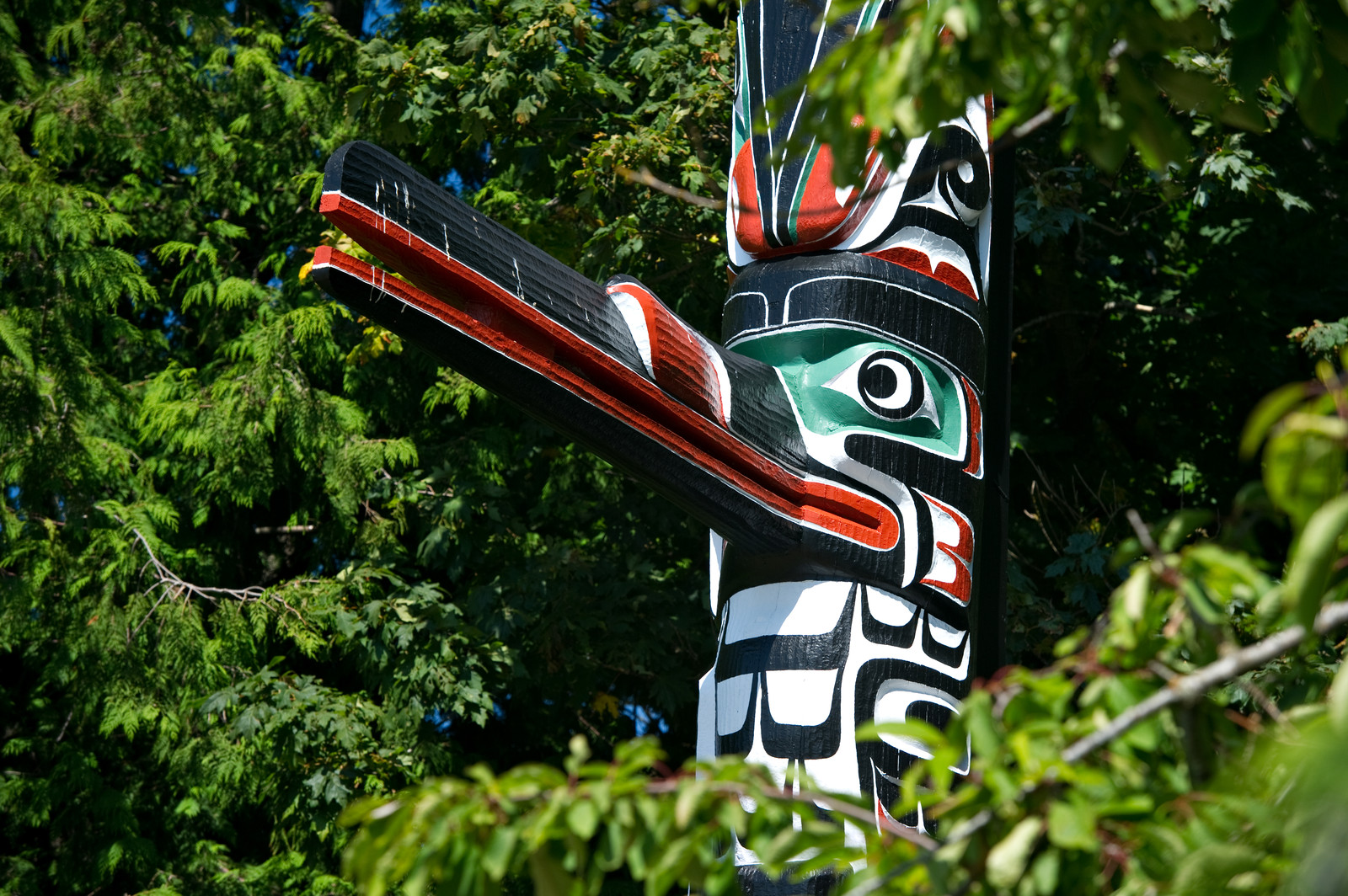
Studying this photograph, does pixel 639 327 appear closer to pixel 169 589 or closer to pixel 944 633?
pixel 944 633

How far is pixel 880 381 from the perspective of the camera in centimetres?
348

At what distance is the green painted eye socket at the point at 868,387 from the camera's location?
3.43 metres

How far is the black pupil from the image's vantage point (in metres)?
3.46

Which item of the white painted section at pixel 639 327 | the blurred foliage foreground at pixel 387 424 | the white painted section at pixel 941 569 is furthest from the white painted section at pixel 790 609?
the blurred foliage foreground at pixel 387 424

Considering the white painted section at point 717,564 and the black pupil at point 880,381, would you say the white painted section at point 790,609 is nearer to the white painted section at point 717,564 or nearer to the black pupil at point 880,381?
the white painted section at point 717,564

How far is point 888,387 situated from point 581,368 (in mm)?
881

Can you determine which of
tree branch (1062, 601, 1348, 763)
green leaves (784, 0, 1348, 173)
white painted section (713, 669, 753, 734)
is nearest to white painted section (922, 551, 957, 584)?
white painted section (713, 669, 753, 734)

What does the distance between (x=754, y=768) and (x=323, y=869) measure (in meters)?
6.00

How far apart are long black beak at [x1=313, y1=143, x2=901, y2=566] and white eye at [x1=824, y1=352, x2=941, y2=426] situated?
16cm

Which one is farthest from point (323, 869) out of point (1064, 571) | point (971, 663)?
point (971, 663)

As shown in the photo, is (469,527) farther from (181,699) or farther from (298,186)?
(298,186)

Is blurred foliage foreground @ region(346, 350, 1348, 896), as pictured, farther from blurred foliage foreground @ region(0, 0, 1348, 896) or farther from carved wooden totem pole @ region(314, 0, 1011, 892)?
blurred foliage foreground @ region(0, 0, 1348, 896)

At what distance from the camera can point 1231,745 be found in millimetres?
1570

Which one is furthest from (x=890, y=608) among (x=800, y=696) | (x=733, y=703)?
(x=733, y=703)
